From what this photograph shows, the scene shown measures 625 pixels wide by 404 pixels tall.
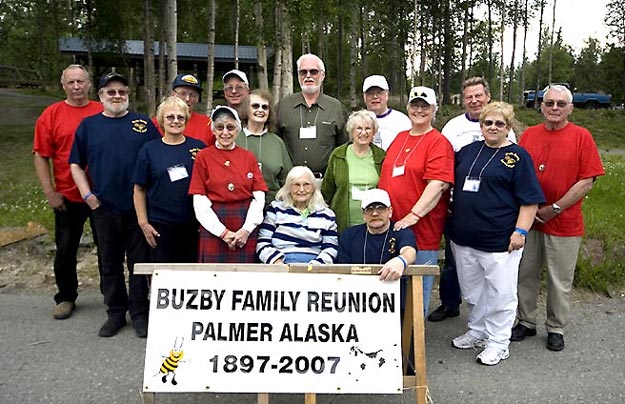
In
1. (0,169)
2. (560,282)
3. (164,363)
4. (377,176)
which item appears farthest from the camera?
(0,169)

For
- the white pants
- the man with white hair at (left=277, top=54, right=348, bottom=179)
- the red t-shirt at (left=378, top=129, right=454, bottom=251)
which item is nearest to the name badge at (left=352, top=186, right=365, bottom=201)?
the red t-shirt at (left=378, top=129, right=454, bottom=251)

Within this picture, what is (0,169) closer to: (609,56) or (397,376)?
(397,376)

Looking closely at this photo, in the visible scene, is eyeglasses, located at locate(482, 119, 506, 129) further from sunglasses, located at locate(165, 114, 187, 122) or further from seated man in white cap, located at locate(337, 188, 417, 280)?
sunglasses, located at locate(165, 114, 187, 122)

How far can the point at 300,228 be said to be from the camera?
12.4 ft

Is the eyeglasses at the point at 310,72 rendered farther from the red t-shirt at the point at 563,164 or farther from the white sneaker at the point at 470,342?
the white sneaker at the point at 470,342

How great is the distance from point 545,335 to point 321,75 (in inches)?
115

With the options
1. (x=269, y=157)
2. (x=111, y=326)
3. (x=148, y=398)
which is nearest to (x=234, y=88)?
(x=269, y=157)

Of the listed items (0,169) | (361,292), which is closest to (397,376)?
(361,292)

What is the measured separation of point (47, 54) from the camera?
35.8m

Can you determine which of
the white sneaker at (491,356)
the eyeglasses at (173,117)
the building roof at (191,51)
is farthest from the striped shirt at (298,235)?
the building roof at (191,51)

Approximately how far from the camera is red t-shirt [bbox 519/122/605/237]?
13.4 feet

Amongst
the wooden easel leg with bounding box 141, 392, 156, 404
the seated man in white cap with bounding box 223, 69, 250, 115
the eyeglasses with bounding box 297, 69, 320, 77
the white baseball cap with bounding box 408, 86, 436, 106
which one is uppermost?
the eyeglasses with bounding box 297, 69, 320, 77

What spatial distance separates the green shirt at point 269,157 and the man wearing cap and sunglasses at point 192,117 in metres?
0.44

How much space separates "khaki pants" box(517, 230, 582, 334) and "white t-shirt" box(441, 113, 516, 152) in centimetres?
92
